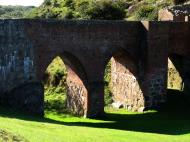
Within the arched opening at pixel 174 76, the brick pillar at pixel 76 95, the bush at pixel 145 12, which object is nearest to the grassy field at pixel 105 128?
the brick pillar at pixel 76 95

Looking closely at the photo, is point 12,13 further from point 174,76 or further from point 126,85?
point 126,85

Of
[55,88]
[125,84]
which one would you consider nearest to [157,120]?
[125,84]

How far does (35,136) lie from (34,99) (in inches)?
349

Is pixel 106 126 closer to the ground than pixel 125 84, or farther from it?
closer to the ground

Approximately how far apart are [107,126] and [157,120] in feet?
10.6

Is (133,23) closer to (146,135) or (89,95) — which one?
(89,95)

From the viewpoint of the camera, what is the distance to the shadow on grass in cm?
2485

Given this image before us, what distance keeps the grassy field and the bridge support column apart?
0.68 metres

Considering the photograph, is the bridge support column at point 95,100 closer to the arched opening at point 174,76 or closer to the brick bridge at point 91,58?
the brick bridge at point 91,58

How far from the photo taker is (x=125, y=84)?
104 feet

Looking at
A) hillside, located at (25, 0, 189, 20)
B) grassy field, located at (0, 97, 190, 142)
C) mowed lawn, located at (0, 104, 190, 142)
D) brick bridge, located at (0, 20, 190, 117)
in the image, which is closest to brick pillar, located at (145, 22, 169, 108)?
brick bridge, located at (0, 20, 190, 117)

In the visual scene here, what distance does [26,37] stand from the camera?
2564 centimetres

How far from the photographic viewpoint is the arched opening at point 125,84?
100 feet

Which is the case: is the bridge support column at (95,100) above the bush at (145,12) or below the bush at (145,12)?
below
